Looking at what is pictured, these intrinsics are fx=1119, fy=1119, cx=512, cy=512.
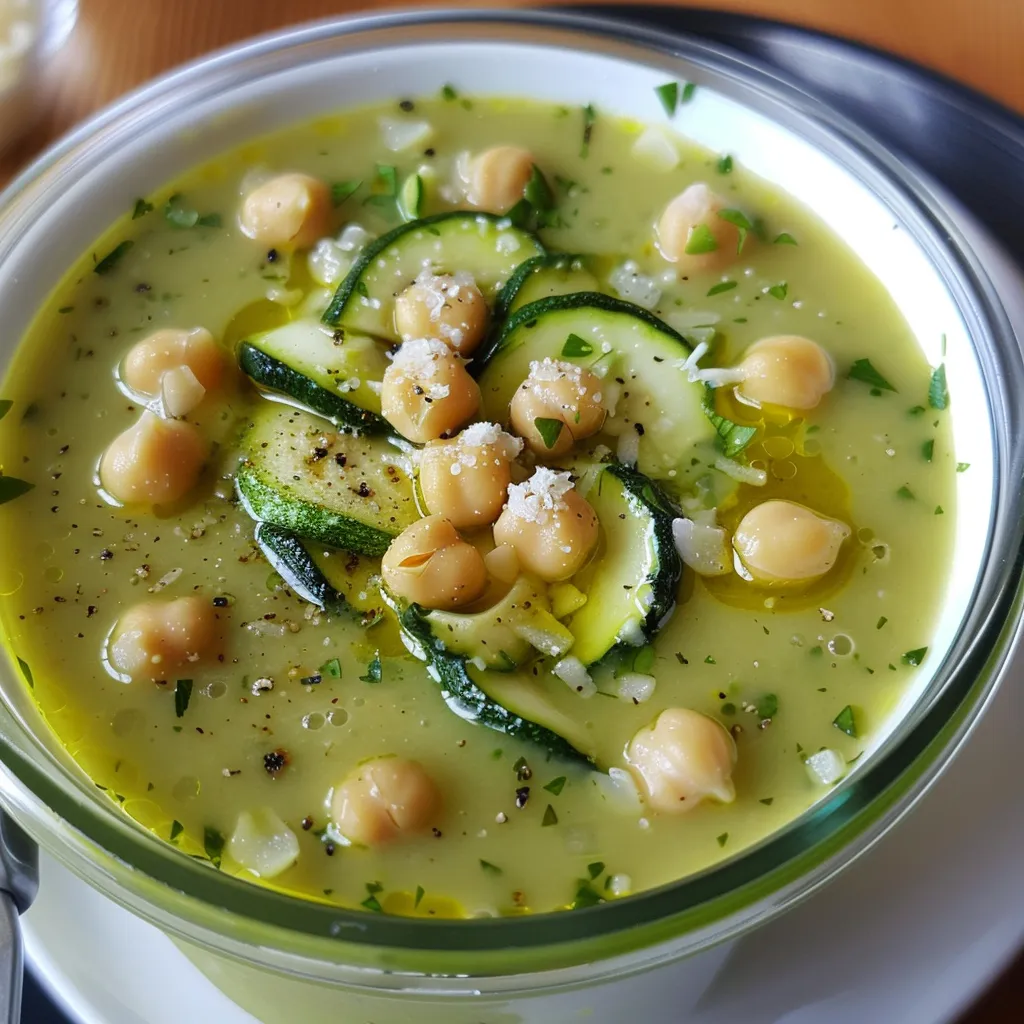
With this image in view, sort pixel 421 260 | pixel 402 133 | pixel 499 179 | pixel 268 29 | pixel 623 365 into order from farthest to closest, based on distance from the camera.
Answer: pixel 268 29, pixel 402 133, pixel 499 179, pixel 421 260, pixel 623 365

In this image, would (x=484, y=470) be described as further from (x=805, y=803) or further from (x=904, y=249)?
(x=904, y=249)

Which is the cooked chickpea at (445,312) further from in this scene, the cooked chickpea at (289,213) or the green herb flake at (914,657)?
the green herb flake at (914,657)

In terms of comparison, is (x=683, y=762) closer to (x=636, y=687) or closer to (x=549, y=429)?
(x=636, y=687)

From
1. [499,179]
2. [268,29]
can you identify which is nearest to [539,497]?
[499,179]

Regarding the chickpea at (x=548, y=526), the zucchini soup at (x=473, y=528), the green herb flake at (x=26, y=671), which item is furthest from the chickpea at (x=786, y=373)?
the green herb flake at (x=26, y=671)

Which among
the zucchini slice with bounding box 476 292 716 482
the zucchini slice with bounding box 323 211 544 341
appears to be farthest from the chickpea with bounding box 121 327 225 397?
the zucchini slice with bounding box 476 292 716 482
